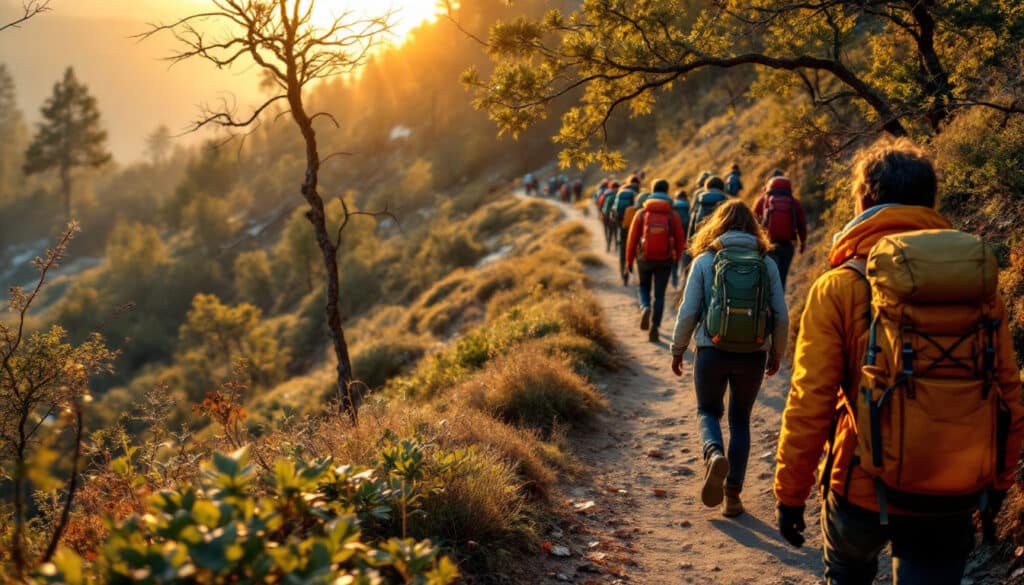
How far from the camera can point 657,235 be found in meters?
8.84

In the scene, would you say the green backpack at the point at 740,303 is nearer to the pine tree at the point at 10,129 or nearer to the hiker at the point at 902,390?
the hiker at the point at 902,390

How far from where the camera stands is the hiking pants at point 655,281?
905 centimetres

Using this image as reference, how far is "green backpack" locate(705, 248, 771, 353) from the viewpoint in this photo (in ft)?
13.8

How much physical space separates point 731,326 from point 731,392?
613 mm

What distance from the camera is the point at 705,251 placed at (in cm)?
461

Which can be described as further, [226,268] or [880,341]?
[226,268]

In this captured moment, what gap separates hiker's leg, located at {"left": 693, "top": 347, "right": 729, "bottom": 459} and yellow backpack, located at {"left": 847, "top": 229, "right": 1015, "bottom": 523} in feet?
7.43

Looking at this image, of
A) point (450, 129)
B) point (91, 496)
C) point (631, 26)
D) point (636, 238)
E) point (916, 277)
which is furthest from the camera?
point (450, 129)

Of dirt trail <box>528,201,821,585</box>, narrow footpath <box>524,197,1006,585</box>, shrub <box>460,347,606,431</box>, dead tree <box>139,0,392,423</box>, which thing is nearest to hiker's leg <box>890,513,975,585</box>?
narrow footpath <box>524,197,1006,585</box>

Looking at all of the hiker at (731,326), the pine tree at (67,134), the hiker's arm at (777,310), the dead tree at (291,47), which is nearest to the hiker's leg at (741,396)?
the hiker at (731,326)

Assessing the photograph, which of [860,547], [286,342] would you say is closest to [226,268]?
[286,342]

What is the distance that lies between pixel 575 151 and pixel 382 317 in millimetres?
24565

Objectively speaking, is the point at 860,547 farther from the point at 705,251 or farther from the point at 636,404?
the point at 636,404

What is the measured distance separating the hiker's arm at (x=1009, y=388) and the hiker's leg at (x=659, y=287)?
22.5 feet
